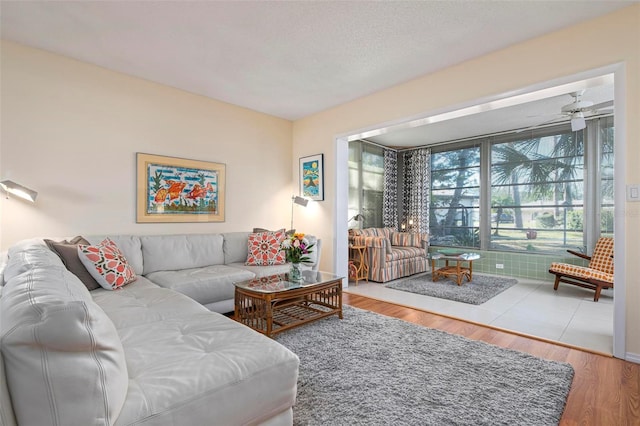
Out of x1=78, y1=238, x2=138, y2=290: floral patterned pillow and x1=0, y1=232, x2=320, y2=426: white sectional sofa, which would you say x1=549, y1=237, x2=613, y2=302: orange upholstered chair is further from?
x1=78, y1=238, x2=138, y2=290: floral patterned pillow

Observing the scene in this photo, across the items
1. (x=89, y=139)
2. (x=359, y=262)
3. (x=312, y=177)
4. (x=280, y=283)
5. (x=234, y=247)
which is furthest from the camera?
(x=359, y=262)

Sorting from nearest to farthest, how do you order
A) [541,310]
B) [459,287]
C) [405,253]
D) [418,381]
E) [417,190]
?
[418,381] → [541,310] → [459,287] → [405,253] → [417,190]

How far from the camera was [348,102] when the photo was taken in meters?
4.34

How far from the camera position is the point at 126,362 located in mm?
1281

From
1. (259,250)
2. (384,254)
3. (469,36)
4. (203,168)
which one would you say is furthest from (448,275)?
(203,168)

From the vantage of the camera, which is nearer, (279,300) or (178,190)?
(279,300)

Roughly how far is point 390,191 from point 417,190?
584mm

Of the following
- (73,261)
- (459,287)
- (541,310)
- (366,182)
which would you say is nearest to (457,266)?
(459,287)

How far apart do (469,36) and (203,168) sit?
10.9ft

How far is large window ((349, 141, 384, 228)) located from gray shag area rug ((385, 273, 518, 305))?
1618 mm

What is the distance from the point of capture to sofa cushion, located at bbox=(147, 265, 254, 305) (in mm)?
2885

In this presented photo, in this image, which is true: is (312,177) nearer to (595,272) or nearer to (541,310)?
(541,310)

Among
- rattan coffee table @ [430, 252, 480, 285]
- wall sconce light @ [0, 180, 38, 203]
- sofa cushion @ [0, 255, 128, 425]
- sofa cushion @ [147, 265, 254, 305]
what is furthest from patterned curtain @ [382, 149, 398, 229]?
sofa cushion @ [0, 255, 128, 425]

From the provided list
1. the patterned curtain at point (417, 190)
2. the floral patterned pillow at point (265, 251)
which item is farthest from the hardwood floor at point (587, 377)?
the patterned curtain at point (417, 190)
